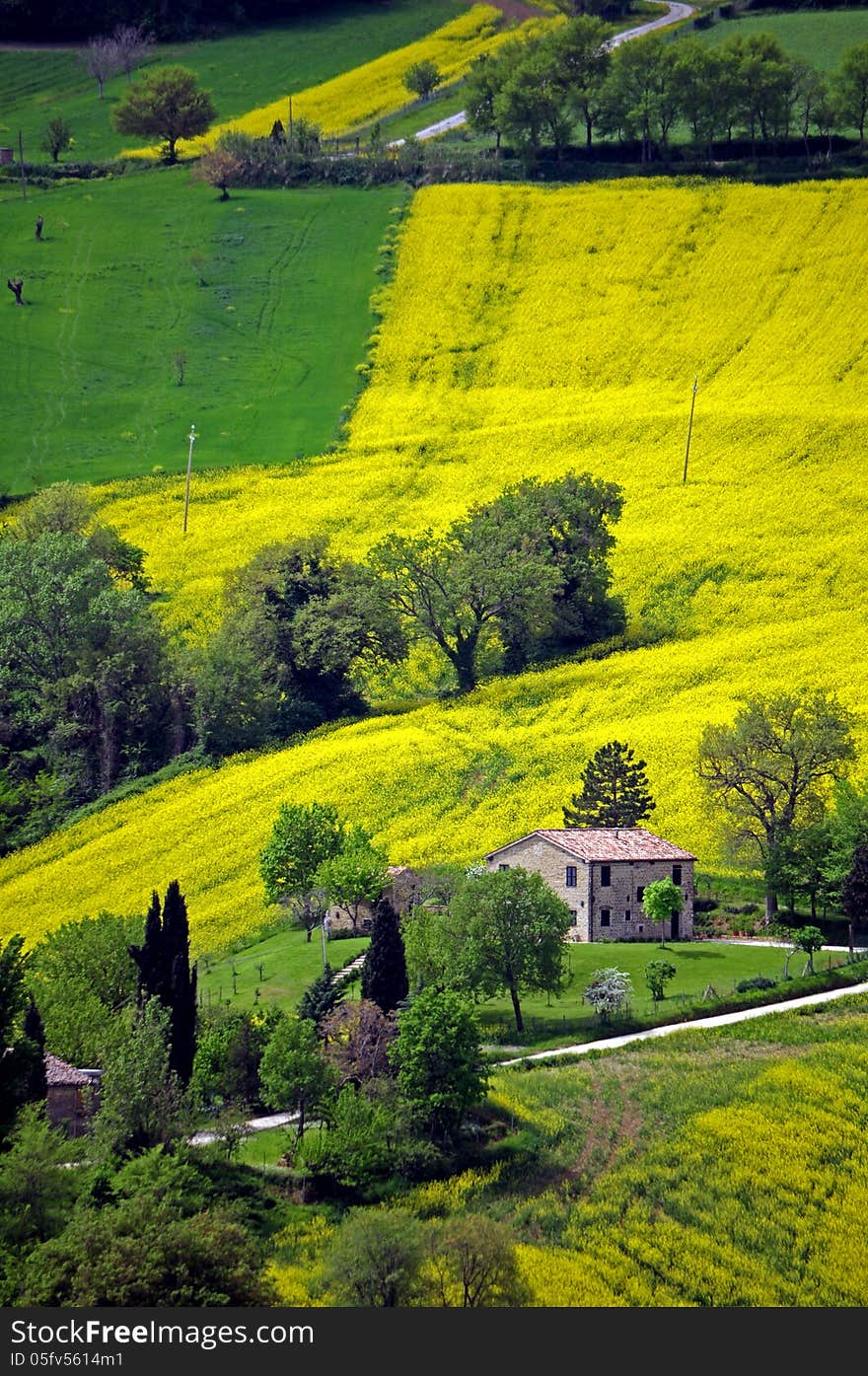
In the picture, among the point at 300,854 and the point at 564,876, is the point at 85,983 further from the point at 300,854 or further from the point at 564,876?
the point at 564,876

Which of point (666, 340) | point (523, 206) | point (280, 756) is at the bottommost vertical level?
point (280, 756)

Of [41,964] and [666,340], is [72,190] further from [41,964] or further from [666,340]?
[41,964]

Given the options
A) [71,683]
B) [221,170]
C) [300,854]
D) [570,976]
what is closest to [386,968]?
[570,976]

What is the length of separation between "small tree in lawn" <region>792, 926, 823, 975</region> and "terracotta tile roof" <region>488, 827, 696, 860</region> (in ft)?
27.3

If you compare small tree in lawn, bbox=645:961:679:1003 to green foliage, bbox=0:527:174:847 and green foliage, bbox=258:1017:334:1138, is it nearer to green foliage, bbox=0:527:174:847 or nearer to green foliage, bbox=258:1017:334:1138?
green foliage, bbox=258:1017:334:1138

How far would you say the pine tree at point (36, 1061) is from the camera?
68.0 metres

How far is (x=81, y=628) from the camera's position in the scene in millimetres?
121750

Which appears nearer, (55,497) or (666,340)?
(55,497)

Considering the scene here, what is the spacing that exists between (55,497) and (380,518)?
69.8 ft

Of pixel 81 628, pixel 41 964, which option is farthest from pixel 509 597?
pixel 41 964

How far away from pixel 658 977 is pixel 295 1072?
16.4 meters

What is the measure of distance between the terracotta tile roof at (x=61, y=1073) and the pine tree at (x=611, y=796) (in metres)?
31.0

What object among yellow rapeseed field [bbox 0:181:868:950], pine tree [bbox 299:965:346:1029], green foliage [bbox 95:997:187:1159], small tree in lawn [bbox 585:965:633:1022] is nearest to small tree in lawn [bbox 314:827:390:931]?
yellow rapeseed field [bbox 0:181:868:950]

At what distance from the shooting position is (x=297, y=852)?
9162 centimetres
